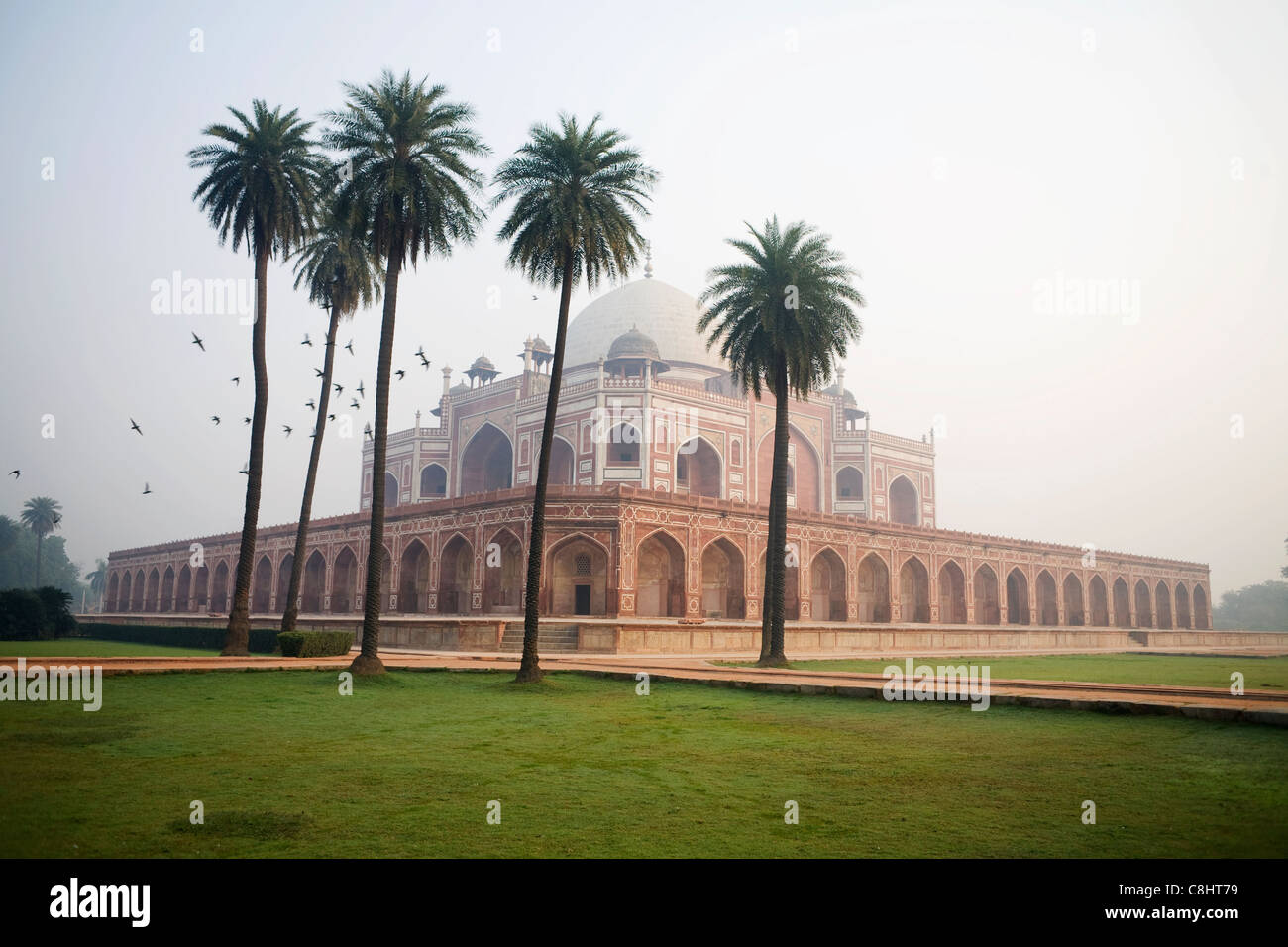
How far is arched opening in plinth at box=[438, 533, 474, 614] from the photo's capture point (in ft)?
128

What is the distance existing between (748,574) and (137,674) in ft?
88.5

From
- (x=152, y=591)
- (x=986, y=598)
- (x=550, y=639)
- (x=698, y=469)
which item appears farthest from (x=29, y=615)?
(x=986, y=598)

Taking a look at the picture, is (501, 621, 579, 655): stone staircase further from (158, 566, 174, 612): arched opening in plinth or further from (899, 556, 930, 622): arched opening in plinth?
(158, 566, 174, 612): arched opening in plinth

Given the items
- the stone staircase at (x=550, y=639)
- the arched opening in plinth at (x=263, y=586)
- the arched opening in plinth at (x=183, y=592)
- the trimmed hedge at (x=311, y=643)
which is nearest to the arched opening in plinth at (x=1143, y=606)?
the stone staircase at (x=550, y=639)

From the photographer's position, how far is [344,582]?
45656mm

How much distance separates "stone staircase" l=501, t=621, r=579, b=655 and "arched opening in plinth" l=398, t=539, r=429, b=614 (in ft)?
42.4

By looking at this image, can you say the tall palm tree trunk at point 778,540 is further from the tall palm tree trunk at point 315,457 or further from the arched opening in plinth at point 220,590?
the arched opening in plinth at point 220,590

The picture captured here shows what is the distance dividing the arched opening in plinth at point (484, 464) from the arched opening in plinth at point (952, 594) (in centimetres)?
2601

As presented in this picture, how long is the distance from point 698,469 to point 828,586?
10.4 m

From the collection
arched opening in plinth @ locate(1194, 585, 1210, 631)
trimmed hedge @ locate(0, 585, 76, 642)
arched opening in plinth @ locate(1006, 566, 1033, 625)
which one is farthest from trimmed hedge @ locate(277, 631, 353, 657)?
arched opening in plinth @ locate(1194, 585, 1210, 631)
